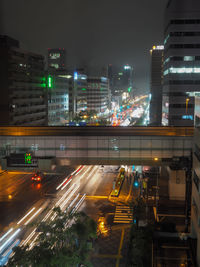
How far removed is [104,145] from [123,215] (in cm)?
569

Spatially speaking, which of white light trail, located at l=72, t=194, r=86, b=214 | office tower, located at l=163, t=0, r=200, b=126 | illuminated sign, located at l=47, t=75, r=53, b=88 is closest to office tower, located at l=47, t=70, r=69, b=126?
illuminated sign, located at l=47, t=75, r=53, b=88

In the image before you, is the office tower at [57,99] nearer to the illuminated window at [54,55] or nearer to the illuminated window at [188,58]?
the illuminated window at [188,58]

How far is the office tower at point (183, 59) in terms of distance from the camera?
4959 centimetres

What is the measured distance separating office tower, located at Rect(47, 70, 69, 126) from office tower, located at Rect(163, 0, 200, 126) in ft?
107

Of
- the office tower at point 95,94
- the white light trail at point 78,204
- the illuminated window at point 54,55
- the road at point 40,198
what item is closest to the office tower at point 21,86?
the road at point 40,198

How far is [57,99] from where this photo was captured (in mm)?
79000

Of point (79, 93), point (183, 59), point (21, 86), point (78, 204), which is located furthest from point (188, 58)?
point (79, 93)

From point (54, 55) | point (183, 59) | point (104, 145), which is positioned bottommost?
point (104, 145)

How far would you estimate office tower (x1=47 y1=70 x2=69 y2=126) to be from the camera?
7475 centimetres

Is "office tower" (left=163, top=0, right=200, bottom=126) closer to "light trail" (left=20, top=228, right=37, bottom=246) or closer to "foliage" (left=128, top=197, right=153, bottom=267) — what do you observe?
"foliage" (left=128, top=197, right=153, bottom=267)

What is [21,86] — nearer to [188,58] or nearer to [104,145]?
[188,58]

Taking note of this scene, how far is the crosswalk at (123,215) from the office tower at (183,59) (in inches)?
1178

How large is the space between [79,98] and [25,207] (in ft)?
256

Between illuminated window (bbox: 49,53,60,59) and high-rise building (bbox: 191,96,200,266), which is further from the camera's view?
illuminated window (bbox: 49,53,60,59)
